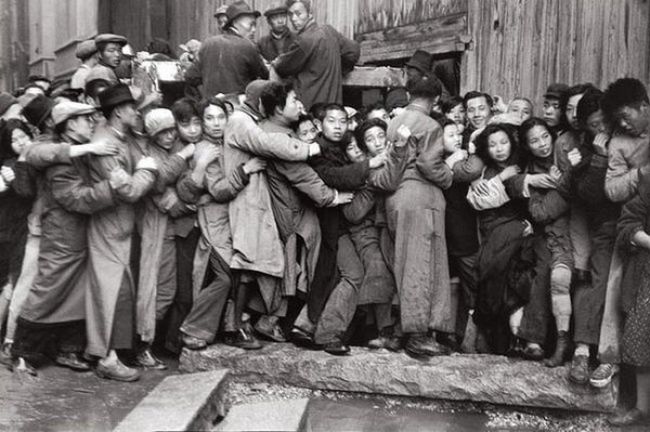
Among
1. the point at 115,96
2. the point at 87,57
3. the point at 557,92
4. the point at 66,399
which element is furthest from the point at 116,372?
the point at 87,57

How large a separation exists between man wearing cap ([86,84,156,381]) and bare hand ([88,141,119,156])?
7 centimetres

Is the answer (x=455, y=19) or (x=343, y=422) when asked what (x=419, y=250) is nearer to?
(x=343, y=422)

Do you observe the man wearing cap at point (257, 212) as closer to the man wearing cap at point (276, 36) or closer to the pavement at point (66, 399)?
the pavement at point (66, 399)

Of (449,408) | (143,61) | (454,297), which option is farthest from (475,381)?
(143,61)

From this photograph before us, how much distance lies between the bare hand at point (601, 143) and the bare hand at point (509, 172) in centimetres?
64

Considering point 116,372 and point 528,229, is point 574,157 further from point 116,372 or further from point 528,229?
point 116,372

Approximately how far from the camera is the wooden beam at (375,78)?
9.09m

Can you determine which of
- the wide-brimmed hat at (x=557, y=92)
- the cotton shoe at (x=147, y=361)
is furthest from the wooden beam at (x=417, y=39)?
the cotton shoe at (x=147, y=361)

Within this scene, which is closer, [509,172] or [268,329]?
[509,172]

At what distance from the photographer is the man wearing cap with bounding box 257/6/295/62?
9.77 meters

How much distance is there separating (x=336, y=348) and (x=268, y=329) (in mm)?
640

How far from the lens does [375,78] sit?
916 cm

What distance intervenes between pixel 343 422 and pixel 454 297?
4.66ft

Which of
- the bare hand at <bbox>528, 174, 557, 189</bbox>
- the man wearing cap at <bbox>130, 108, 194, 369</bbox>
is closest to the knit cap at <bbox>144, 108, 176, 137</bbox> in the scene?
the man wearing cap at <bbox>130, 108, 194, 369</bbox>
